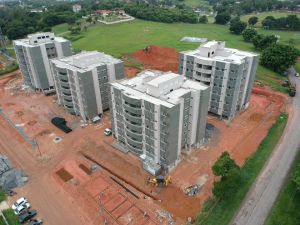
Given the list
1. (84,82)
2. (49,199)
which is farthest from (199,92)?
(49,199)

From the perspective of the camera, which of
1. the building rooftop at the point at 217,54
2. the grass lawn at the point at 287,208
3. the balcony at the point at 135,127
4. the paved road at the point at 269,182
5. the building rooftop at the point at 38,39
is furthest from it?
the building rooftop at the point at 38,39

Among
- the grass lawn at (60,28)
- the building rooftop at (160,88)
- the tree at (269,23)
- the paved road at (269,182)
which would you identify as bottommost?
the paved road at (269,182)

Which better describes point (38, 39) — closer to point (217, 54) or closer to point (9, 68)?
point (9, 68)

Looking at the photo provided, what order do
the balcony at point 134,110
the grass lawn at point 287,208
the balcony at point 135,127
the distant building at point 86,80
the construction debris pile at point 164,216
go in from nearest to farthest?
the grass lawn at point 287,208 → the construction debris pile at point 164,216 → the balcony at point 134,110 → the balcony at point 135,127 → the distant building at point 86,80

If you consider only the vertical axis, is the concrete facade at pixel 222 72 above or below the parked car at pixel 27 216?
above

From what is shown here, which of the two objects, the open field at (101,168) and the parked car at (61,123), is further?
the parked car at (61,123)

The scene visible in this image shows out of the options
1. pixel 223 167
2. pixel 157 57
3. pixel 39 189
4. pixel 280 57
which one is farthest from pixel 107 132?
pixel 280 57

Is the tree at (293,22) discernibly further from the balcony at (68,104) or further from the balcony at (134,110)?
the balcony at (134,110)

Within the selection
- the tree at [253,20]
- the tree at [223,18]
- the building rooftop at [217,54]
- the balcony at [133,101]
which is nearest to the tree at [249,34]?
the tree at [253,20]
